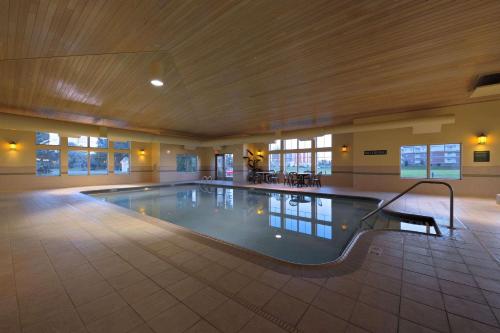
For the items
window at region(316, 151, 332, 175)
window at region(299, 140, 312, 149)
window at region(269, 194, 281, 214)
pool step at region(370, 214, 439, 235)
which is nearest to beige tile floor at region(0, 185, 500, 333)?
pool step at region(370, 214, 439, 235)

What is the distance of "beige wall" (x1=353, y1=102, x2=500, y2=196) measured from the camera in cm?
618

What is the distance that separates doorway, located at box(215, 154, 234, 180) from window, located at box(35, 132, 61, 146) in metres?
8.20

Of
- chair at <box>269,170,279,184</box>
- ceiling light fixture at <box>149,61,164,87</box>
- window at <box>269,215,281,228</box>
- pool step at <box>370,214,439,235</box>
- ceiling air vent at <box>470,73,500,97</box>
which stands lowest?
window at <box>269,215,281,228</box>

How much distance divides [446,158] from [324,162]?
4477 millimetres

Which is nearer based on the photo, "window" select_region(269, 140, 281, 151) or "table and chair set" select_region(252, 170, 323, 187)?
"table and chair set" select_region(252, 170, 323, 187)

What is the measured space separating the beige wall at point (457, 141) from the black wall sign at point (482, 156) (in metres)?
0.08

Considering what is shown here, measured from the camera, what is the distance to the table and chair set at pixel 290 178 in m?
9.79

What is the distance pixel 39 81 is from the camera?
452cm

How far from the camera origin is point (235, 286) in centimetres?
180

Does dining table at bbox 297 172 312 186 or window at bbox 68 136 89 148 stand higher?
window at bbox 68 136 89 148

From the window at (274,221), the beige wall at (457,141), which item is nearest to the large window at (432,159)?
the beige wall at (457,141)

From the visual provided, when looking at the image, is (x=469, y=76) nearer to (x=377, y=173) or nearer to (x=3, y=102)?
(x=377, y=173)

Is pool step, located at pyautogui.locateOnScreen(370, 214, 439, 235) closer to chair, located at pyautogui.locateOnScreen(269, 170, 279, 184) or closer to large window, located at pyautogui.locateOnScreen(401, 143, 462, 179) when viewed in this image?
large window, located at pyautogui.locateOnScreen(401, 143, 462, 179)

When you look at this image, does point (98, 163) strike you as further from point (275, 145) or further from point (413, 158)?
point (413, 158)
